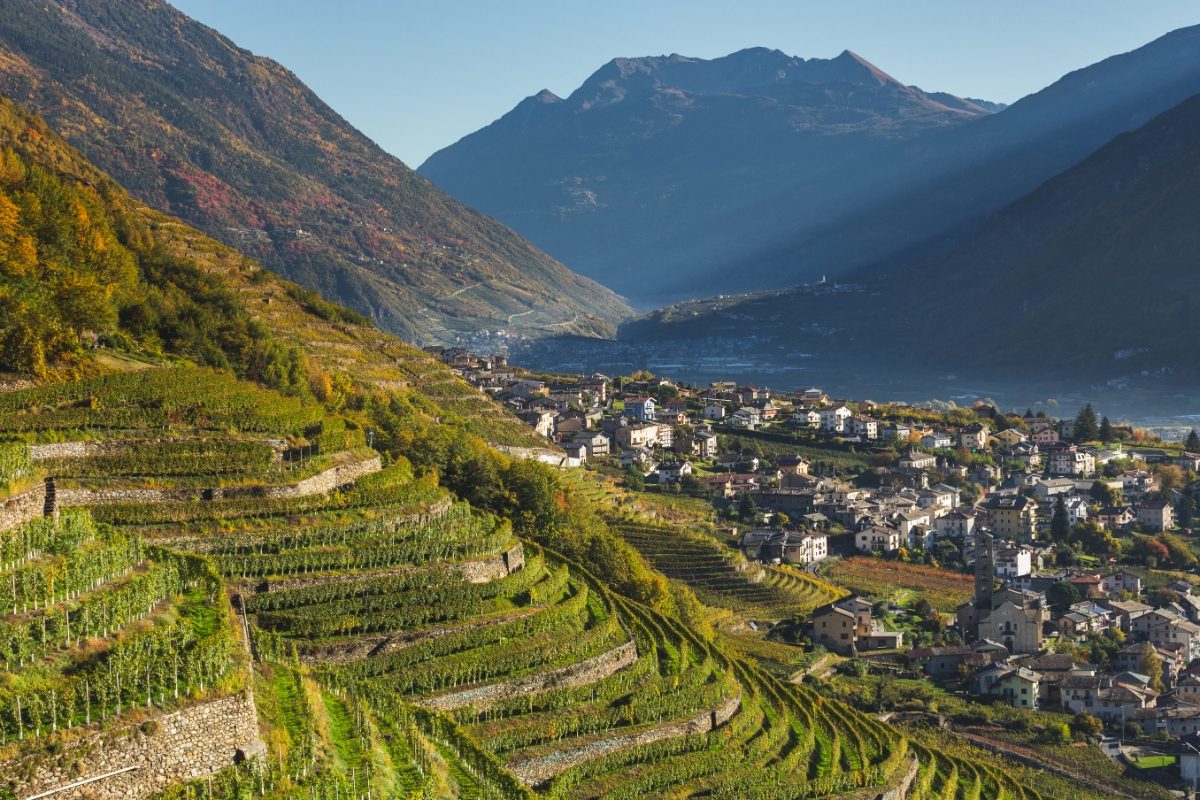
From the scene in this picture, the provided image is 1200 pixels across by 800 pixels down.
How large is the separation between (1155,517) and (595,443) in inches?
1400

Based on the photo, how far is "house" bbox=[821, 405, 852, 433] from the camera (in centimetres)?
11306

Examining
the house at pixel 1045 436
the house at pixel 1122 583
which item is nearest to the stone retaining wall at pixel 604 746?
the house at pixel 1122 583

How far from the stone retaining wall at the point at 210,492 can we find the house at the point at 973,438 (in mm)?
84782

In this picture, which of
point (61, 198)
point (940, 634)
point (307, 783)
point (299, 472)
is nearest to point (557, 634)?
point (299, 472)

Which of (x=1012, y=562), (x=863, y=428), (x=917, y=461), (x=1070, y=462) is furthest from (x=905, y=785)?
(x=863, y=428)

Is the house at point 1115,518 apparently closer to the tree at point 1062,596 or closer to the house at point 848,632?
the tree at point 1062,596

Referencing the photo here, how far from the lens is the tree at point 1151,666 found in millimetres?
56812

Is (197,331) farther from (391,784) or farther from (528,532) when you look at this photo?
(391,784)

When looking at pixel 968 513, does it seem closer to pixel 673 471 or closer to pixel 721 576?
pixel 673 471

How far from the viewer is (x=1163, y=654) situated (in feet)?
197

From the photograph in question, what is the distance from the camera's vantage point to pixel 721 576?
63.2 m

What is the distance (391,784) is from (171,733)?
4.28 m

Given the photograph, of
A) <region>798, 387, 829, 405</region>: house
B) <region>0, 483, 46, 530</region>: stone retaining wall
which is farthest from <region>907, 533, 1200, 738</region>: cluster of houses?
<region>798, 387, 829, 405</region>: house

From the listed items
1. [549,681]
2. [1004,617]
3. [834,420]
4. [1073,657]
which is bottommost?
[1073,657]
